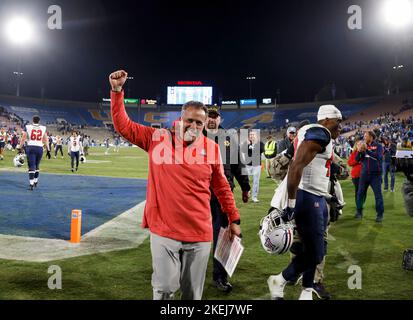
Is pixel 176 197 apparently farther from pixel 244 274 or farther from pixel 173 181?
pixel 244 274

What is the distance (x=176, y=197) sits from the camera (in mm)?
2961

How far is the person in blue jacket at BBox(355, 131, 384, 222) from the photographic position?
8672 millimetres

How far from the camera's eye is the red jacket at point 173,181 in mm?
2959

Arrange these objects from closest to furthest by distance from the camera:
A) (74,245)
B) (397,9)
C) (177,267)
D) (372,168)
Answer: (177,267), (74,245), (372,168), (397,9)

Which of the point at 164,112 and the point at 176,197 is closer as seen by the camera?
the point at 176,197

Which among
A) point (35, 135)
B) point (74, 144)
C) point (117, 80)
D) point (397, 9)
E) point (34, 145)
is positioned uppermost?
point (397, 9)

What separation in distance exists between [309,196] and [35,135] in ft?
35.0

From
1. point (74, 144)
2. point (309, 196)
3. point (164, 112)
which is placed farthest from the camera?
point (164, 112)

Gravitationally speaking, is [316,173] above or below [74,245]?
above

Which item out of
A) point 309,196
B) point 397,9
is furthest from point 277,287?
point 397,9

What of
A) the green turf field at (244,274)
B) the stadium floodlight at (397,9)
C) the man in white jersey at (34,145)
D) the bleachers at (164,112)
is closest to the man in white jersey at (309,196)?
the green turf field at (244,274)

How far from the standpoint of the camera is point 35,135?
12.0 metres

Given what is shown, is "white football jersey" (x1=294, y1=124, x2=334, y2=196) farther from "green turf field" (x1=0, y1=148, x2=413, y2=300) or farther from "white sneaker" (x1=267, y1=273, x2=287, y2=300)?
"green turf field" (x1=0, y1=148, x2=413, y2=300)
